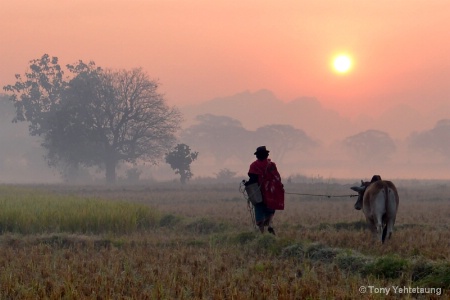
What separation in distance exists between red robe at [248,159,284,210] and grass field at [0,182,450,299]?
85 centimetres

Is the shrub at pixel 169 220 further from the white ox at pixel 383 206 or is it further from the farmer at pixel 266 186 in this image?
the white ox at pixel 383 206

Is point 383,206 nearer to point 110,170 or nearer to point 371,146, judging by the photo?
point 110,170

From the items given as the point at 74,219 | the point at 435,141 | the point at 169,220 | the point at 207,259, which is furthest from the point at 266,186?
the point at 435,141

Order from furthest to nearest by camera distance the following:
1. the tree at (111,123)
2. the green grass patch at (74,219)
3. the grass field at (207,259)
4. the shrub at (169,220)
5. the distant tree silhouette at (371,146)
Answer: the distant tree silhouette at (371,146) < the tree at (111,123) < the shrub at (169,220) < the green grass patch at (74,219) < the grass field at (207,259)

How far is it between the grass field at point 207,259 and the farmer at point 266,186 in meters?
0.59

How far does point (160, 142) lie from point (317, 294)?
52.5m

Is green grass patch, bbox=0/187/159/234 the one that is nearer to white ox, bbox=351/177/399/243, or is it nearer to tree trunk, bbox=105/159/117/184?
white ox, bbox=351/177/399/243

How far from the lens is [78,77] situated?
6450 centimetres

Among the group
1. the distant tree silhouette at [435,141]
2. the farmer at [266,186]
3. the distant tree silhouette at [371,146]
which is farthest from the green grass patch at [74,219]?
the distant tree silhouette at [435,141]

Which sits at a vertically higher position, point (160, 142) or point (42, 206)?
point (160, 142)

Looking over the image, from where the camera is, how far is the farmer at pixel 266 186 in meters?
14.0

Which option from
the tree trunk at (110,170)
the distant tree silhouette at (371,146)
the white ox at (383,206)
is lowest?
the white ox at (383,206)

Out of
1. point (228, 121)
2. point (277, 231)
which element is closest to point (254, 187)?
point (277, 231)

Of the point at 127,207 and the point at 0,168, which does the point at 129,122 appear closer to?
the point at 127,207
